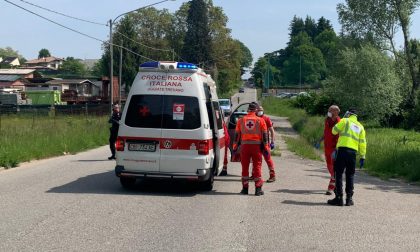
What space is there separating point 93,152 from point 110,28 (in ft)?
43.5

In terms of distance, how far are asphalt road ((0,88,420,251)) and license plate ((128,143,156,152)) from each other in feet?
2.91

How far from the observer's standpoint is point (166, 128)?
10.9 meters

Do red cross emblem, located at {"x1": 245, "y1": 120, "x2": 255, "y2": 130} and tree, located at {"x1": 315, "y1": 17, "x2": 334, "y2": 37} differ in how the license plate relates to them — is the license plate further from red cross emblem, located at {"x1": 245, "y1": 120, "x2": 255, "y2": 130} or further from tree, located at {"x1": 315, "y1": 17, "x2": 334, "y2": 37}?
tree, located at {"x1": 315, "y1": 17, "x2": 334, "y2": 37}

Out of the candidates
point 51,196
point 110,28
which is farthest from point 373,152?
point 110,28

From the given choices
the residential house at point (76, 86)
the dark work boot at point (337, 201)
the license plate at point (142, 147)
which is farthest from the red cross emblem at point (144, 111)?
the residential house at point (76, 86)

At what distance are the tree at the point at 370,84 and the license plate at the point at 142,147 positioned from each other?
99.3 feet

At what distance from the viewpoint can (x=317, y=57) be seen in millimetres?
152375

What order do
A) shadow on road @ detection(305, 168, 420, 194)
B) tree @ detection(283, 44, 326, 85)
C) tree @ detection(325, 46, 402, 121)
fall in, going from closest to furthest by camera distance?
shadow on road @ detection(305, 168, 420, 194)
tree @ detection(325, 46, 402, 121)
tree @ detection(283, 44, 326, 85)

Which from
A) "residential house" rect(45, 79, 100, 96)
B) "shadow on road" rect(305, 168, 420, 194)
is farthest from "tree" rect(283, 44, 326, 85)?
"shadow on road" rect(305, 168, 420, 194)

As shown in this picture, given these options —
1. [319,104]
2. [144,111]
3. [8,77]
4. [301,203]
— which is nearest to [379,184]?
[301,203]

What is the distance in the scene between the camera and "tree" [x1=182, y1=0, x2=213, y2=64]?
88000mm

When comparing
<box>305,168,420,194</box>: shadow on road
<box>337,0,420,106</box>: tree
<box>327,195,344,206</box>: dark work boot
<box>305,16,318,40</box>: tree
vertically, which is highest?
<box>305,16,318,40</box>: tree

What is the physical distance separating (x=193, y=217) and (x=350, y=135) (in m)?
3.51

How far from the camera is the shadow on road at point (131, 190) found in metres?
11.0
